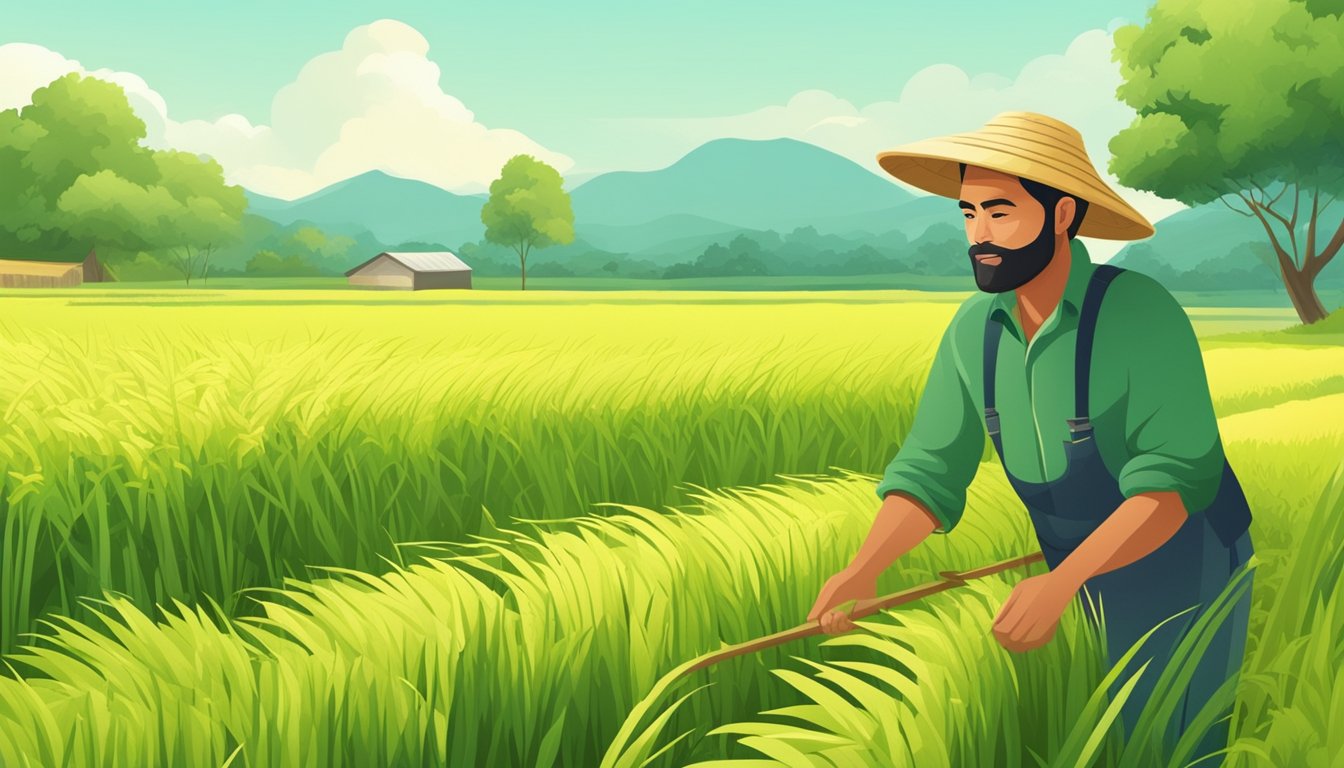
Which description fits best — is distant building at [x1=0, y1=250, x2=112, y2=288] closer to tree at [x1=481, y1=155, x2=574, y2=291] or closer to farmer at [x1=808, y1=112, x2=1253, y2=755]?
tree at [x1=481, y1=155, x2=574, y2=291]

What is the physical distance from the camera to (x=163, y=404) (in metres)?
5.31

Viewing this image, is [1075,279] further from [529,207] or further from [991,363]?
[529,207]

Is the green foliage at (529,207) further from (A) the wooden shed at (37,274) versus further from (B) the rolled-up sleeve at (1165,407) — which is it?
(B) the rolled-up sleeve at (1165,407)

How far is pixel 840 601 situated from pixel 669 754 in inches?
20.4

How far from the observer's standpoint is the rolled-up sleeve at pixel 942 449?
2.59m

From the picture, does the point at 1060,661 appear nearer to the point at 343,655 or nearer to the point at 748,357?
the point at 343,655

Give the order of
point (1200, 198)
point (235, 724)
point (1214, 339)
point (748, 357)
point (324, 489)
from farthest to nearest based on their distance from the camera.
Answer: point (1200, 198)
point (1214, 339)
point (748, 357)
point (324, 489)
point (235, 724)

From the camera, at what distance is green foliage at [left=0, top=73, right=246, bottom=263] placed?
6412 centimetres

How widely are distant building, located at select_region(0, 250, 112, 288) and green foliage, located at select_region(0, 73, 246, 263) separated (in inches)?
44.3

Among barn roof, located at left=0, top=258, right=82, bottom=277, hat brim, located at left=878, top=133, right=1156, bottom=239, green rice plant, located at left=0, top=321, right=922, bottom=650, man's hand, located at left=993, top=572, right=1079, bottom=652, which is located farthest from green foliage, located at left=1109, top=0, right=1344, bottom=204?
barn roof, located at left=0, top=258, right=82, bottom=277

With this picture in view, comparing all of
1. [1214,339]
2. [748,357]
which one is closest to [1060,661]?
[748,357]

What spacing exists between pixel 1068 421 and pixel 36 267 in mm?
71623

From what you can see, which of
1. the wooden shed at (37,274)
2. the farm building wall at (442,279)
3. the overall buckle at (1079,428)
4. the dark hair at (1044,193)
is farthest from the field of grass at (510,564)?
the farm building wall at (442,279)

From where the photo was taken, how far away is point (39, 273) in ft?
205
